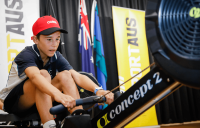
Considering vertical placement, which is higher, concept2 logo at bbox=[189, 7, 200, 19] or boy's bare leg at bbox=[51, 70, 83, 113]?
concept2 logo at bbox=[189, 7, 200, 19]

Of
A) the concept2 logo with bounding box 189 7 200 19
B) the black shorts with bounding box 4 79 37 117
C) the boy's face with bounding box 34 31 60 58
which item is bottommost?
the black shorts with bounding box 4 79 37 117

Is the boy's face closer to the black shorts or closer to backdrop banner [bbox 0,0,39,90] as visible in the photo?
the black shorts

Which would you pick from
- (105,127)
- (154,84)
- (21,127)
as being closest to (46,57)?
(21,127)

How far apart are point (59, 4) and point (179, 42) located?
2.97 metres

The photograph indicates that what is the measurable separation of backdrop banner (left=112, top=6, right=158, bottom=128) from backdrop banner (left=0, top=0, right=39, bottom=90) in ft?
5.05

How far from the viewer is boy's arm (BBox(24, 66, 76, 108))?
900 millimetres

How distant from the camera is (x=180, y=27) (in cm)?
59

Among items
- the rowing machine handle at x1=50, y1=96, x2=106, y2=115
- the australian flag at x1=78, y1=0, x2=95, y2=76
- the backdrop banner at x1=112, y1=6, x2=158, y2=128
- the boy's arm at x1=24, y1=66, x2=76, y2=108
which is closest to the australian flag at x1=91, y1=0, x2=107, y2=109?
the australian flag at x1=78, y1=0, x2=95, y2=76

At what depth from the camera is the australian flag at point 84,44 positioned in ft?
9.97

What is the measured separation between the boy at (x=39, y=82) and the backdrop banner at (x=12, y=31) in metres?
1.39

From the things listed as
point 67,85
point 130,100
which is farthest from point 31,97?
point 130,100

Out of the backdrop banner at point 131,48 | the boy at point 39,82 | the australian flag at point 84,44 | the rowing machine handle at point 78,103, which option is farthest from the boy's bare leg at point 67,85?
the backdrop banner at point 131,48

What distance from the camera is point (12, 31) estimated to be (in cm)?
258

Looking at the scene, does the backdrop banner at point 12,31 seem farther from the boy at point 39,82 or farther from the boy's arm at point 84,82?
the boy's arm at point 84,82
